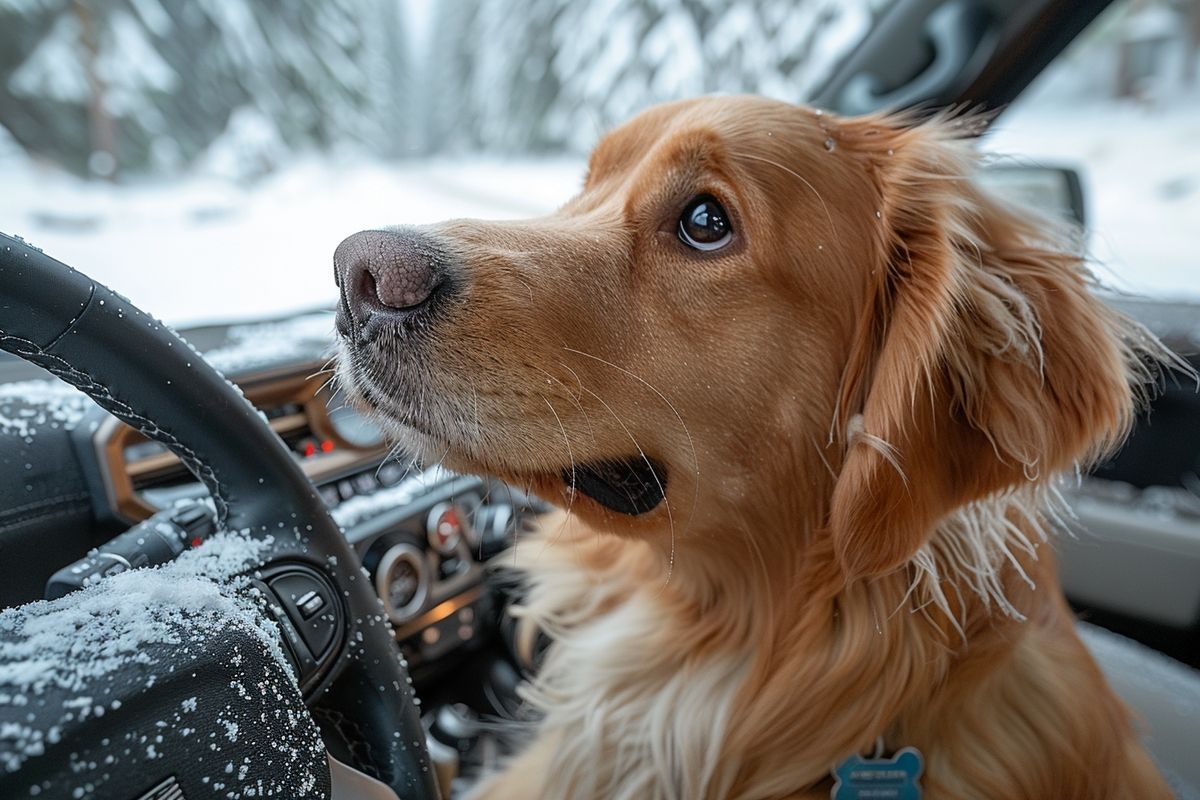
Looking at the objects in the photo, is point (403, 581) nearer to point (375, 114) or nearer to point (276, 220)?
point (276, 220)

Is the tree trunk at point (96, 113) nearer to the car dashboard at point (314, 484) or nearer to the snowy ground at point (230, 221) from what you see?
the snowy ground at point (230, 221)

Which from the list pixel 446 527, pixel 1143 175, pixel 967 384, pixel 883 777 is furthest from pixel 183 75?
pixel 1143 175

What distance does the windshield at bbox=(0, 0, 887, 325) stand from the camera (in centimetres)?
217

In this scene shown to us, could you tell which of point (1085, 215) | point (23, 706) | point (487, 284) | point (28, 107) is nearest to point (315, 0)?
point (28, 107)

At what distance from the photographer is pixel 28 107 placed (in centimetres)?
215

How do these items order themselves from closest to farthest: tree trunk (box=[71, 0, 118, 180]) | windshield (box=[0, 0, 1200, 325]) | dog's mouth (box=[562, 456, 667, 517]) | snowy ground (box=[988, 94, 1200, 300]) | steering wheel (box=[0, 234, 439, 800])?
steering wheel (box=[0, 234, 439, 800]) → dog's mouth (box=[562, 456, 667, 517]) → windshield (box=[0, 0, 1200, 325]) → tree trunk (box=[71, 0, 118, 180]) → snowy ground (box=[988, 94, 1200, 300])

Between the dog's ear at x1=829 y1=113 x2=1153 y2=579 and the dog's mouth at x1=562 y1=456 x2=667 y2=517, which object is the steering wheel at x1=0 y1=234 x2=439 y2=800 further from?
the dog's ear at x1=829 y1=113 x2=1153 y2=579

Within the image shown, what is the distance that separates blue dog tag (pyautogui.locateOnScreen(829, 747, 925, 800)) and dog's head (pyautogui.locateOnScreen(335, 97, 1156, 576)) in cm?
41

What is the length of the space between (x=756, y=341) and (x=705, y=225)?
255mm

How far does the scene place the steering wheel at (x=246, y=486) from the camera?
101 cm

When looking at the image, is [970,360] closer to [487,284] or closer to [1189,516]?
[487,284]

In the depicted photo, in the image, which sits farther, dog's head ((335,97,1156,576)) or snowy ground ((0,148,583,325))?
snowy ground ((0,148,583,325))

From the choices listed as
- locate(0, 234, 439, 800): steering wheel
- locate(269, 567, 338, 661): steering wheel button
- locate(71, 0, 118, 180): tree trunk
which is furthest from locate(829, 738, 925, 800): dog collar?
locate(71, 0, 118, 180): tree trunk

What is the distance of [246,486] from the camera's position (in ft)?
3.99
